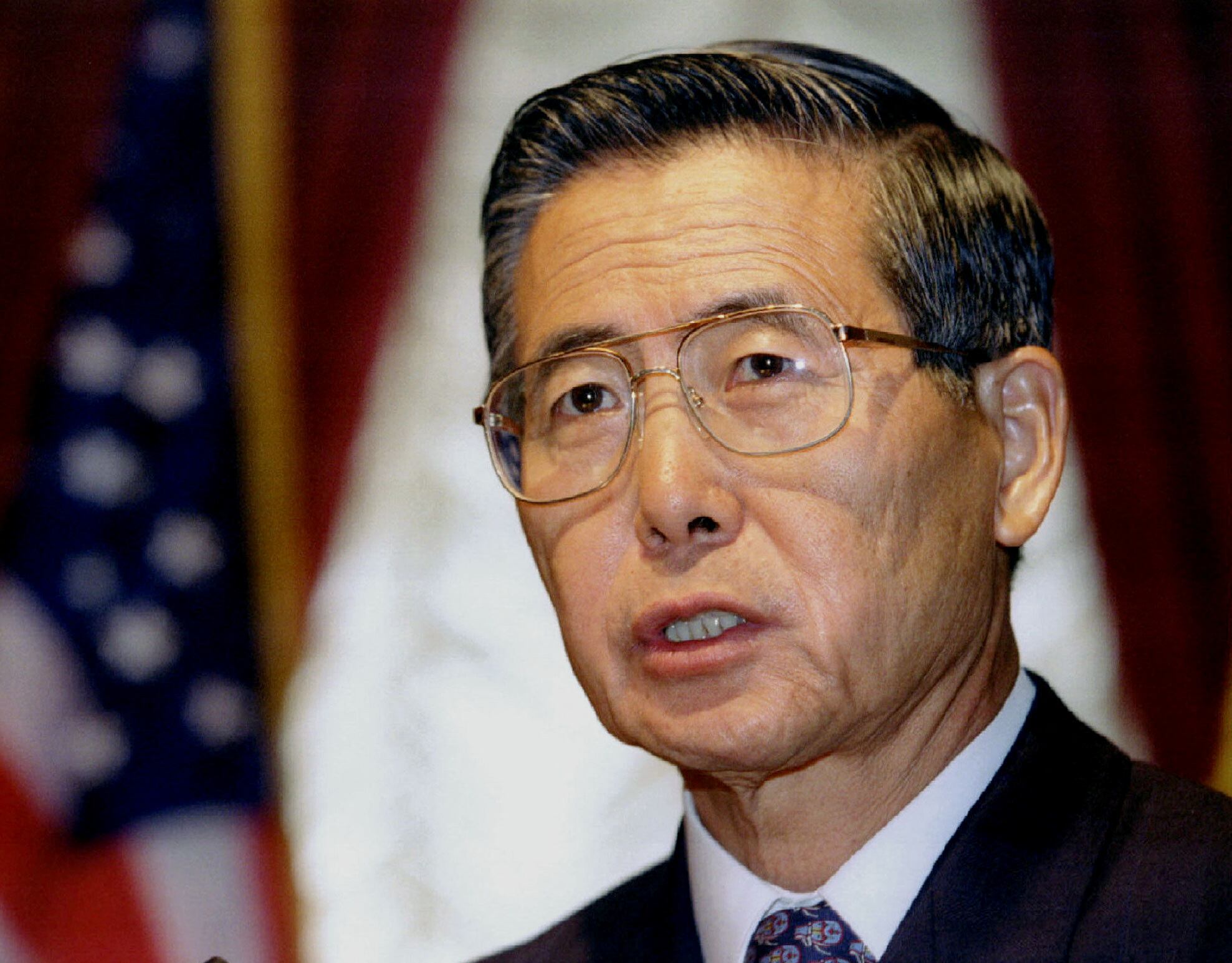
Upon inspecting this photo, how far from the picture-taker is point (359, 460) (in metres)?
3.45

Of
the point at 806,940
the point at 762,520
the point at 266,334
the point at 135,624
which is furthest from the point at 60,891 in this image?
the point at 762,520

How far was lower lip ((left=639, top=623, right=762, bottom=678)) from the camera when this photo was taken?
5.51 feet

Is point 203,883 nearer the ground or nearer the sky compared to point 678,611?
nearer the ground

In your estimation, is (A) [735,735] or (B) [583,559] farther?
(B) [583,559]

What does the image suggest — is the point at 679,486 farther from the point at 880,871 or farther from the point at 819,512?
the point at 880,871

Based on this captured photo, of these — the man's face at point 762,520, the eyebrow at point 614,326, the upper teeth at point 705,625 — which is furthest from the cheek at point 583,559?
the eyebrow at point 614,326

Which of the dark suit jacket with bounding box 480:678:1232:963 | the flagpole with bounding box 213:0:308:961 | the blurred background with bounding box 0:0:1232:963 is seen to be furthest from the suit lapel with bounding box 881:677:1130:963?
the flagpole with bounding box 213:0:308:961

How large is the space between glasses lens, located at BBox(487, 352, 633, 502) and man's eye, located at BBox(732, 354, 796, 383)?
15 cm

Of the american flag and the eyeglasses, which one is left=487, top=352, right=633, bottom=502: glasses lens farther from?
the american flag

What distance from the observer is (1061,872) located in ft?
Answer: 5.46

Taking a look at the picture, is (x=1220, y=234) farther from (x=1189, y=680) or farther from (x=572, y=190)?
(x=572, y=190)

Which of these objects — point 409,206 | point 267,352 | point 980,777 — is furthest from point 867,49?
point 980,777

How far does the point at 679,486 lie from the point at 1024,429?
21.9 inches

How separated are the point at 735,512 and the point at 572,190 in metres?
0.61
